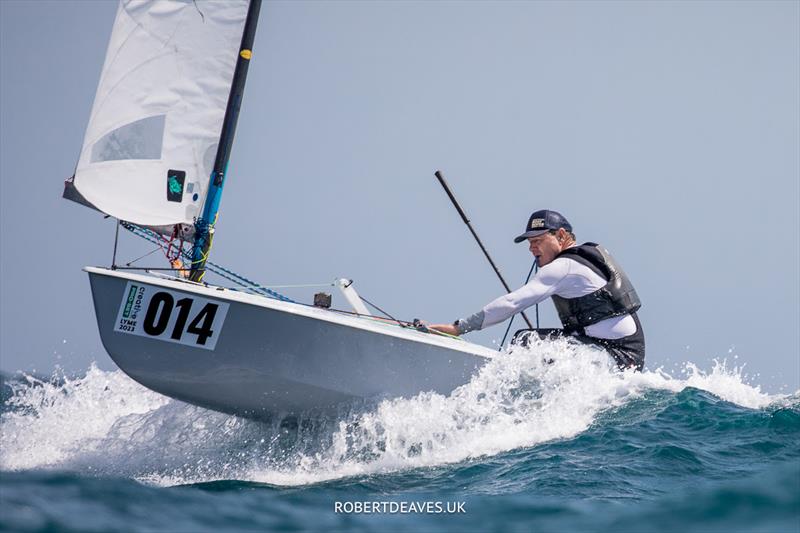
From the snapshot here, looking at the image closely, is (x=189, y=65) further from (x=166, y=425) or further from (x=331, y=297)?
(x=166, y=425)

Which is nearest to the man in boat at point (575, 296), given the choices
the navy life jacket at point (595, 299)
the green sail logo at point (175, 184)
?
the navy life jacket at point (595, 299)

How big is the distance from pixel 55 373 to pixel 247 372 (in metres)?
2.13

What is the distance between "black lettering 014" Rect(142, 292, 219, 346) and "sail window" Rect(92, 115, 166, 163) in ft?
5.33

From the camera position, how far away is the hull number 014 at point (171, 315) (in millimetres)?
5156

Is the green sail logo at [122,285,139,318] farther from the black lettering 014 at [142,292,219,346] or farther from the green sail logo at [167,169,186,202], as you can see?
the green sail logo at [167,169,186,202]

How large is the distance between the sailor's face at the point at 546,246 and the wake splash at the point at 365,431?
63cm

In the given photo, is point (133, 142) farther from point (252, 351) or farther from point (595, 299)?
point (595, 299)

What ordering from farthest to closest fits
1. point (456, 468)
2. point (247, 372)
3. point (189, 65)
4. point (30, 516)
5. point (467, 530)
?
point (189, 65) < point (247, 372) < point (456, 468) < point (467, 530) < point (30, 516)

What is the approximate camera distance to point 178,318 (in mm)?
5191

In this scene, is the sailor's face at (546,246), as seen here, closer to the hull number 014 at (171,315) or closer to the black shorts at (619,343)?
the black shorts at (619,343)

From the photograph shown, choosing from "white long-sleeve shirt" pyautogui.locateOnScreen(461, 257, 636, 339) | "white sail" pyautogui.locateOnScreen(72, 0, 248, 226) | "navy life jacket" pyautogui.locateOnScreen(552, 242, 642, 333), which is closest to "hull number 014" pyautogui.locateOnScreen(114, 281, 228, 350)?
"white sail" pyautogui.locateOnScreen(72, 0, 248, 226)

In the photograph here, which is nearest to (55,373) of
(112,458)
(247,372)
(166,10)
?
(112,458)

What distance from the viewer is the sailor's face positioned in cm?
594

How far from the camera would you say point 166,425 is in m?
5.96
